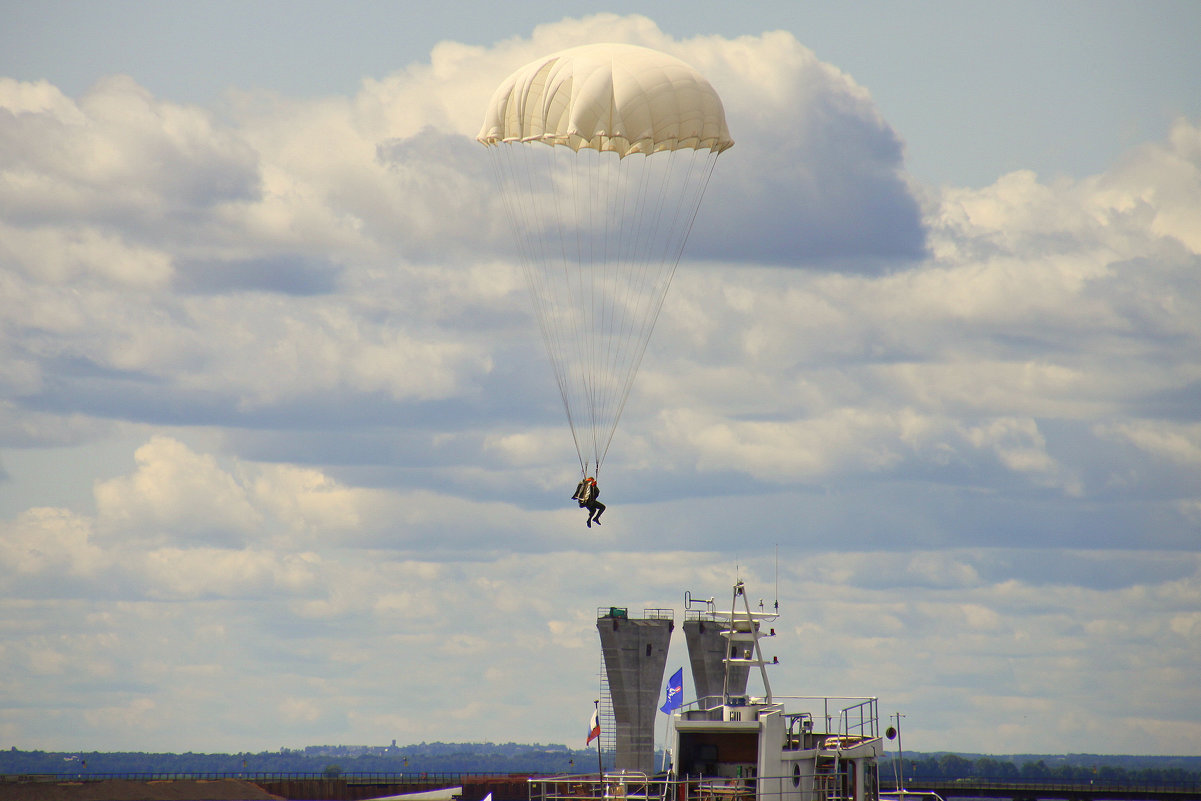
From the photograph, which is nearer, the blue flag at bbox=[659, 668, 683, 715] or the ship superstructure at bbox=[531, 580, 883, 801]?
the ship superstructure at bbox=[531, 580, 883, 801]

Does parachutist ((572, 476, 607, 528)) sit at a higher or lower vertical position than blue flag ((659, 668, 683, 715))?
higher

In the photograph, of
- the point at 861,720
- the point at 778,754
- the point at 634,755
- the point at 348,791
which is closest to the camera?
the point at 778,754

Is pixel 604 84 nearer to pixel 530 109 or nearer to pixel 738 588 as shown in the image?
pixel 530 109

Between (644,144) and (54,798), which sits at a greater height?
(644,144)

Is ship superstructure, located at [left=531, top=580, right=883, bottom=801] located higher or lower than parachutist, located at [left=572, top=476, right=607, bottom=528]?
lower

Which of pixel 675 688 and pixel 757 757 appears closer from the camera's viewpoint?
pixel 757 757

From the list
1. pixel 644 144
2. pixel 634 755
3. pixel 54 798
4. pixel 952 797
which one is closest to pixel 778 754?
pixel 644 144

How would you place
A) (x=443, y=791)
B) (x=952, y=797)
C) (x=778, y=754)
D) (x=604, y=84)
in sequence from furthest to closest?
(x=952, y=797) < (x=443, y=791) < (x=604, y=84) < (x=778, y=754)

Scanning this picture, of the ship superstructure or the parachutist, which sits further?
Answer: the parachutist

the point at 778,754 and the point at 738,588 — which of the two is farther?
the point at 738,588
